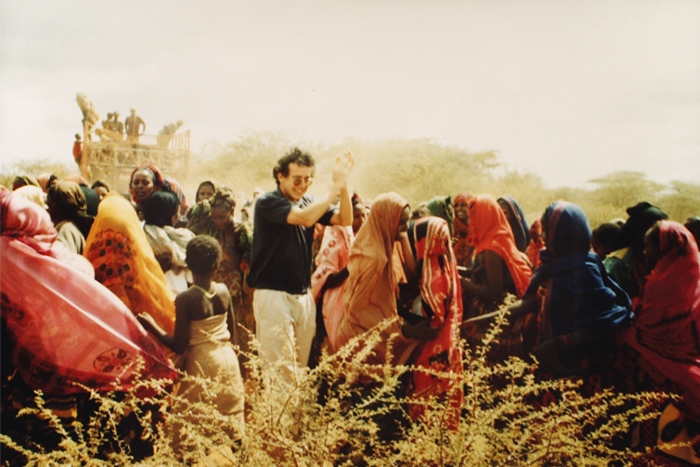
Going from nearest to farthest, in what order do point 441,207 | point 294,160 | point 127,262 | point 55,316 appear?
1. point 55,316
2. point 127,262
3. point 294,160
4. point 441,207

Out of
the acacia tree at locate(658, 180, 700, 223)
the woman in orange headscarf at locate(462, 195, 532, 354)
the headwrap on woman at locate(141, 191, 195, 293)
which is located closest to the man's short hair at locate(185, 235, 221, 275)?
the headwrap on woman at locate(141, 191, 195, 293)

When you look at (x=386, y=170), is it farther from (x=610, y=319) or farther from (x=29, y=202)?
(x=29, y=202)

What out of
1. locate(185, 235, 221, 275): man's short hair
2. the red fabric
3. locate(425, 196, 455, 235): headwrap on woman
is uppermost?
the red fabric

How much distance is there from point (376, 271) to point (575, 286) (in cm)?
112

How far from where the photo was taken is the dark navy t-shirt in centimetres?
331

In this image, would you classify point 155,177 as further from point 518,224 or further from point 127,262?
point 518,224

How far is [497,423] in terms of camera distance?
12.1 ft

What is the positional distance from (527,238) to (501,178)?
53 centimetres

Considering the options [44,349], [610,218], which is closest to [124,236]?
[44,349]

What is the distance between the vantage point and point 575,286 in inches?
126

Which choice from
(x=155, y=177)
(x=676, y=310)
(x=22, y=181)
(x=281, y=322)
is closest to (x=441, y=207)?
(x=281, y=322)

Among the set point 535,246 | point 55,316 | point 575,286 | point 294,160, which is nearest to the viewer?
point 55,316

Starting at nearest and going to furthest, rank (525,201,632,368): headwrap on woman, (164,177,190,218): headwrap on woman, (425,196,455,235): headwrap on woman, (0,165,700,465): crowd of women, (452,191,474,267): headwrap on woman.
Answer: (0,165,700,465): crowd of women → (525,201,632,368): headwrap on woman → (164,177,190,218): headwrap on woman → (425,196,455,235): headwrap on woman → (452,191,474,267): headwrap on woman

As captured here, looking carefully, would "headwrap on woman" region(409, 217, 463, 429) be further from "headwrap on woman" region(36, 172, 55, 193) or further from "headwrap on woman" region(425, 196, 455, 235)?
"headwrap on woman" region(36, 172, 55, 193)
